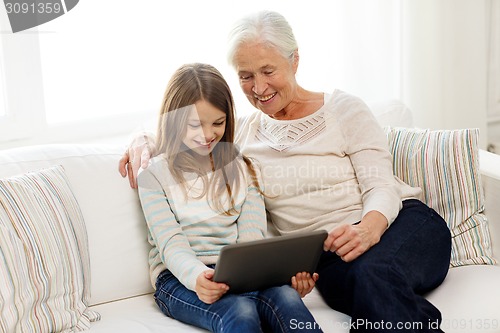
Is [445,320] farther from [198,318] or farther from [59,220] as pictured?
[59,220]

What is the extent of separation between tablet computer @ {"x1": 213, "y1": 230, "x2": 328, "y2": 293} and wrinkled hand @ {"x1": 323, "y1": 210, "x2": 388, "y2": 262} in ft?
0.31

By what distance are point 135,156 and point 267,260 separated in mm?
515

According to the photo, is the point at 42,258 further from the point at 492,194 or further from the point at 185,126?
the point at 492,194

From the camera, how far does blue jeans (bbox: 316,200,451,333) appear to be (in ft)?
5.88

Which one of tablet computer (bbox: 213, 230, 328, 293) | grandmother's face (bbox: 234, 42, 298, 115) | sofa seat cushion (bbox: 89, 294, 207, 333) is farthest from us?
grandmother's face (bbox: 234, 42, 298, 115)

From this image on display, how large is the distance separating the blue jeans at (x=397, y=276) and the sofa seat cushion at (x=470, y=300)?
5 cm

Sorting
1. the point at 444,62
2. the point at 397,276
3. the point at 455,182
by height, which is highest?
the point at 444,62

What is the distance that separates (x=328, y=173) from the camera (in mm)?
2146

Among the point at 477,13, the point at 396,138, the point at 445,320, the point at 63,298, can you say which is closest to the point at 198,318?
the point at 63,298

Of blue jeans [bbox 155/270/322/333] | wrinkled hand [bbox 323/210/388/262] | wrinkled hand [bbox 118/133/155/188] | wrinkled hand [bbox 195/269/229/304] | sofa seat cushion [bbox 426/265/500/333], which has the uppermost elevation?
wrinkled hand [bbox 118/133/155/188]

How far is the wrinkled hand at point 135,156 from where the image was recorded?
6.68ft

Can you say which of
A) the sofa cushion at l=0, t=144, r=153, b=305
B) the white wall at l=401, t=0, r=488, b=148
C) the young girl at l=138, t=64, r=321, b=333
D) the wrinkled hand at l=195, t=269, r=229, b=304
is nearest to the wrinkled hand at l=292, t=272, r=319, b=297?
the young girl at l=138, t=64, r=321, b=333

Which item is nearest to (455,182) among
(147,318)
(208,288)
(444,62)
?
(208,288)

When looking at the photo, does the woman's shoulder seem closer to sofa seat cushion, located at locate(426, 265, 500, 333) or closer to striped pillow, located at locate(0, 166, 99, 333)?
sofa seat cushion, located at locate(426, 265, 500, 333)
